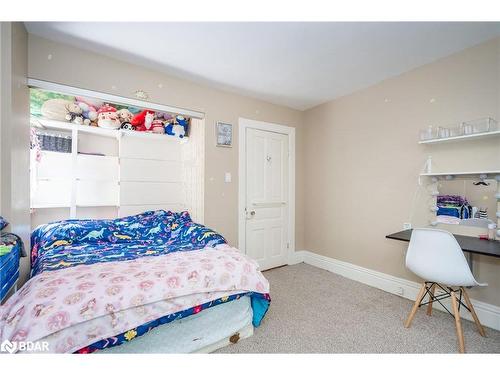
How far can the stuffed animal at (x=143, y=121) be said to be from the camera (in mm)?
3100

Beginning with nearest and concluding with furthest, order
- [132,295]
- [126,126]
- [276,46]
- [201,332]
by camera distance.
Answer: [132,295], [201,332], [276,46], [126,126]

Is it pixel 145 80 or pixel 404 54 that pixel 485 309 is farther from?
pixel 145 80

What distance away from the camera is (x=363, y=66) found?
2.36 metres

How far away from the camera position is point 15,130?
5.22 feet

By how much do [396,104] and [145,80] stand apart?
9.04 feet

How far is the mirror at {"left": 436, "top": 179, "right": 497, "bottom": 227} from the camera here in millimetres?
1958

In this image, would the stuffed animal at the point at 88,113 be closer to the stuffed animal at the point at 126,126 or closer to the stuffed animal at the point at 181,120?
the stuffed animal at the point at 126,126

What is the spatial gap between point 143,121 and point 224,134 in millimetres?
1165

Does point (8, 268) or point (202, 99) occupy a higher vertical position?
point (202, 99)

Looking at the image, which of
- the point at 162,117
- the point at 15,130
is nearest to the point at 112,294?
the point at 15,130

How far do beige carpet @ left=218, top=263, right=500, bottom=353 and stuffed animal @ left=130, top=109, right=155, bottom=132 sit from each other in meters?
2.66

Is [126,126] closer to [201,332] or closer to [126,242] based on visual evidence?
[126,242]

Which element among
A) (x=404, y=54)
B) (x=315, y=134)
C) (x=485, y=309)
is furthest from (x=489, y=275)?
(x=315, y=134)
